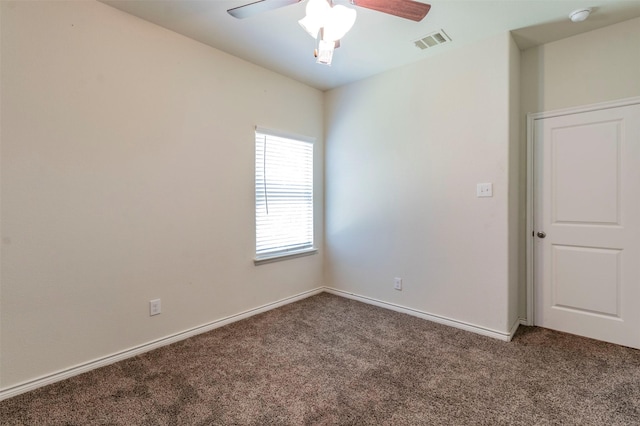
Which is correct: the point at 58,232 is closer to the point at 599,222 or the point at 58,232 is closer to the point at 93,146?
the point at 93,146

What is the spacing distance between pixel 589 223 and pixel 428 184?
1359 millimetres

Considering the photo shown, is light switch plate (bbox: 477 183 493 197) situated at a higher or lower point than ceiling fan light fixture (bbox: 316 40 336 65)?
lower

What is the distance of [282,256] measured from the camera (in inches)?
136

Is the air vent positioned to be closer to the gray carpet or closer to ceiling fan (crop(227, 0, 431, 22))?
ceiling fan (crop(227, 0, 431, 22))

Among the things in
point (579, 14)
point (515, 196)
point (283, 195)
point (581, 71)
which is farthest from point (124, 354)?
point (581, 71)

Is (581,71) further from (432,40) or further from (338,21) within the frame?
(338,21)

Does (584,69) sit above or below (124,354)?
above

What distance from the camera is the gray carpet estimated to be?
170cm

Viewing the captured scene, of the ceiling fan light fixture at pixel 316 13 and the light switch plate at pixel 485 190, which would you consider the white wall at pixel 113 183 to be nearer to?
the ceiling fan light fixture at pixel 316 13

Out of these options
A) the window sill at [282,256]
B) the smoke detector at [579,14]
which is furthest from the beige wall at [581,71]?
the window sill at [282,256]

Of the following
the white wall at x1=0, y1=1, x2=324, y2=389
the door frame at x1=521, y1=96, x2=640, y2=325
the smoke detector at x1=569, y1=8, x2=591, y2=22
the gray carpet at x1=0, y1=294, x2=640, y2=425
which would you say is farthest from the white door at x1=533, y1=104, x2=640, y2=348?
the white wall at x1=0, y1=1, x2=324, y2=389

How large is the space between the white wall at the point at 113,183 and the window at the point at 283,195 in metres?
0.16

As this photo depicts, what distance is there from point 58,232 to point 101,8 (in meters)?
1.61

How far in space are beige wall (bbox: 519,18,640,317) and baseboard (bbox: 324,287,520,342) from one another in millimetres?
508
